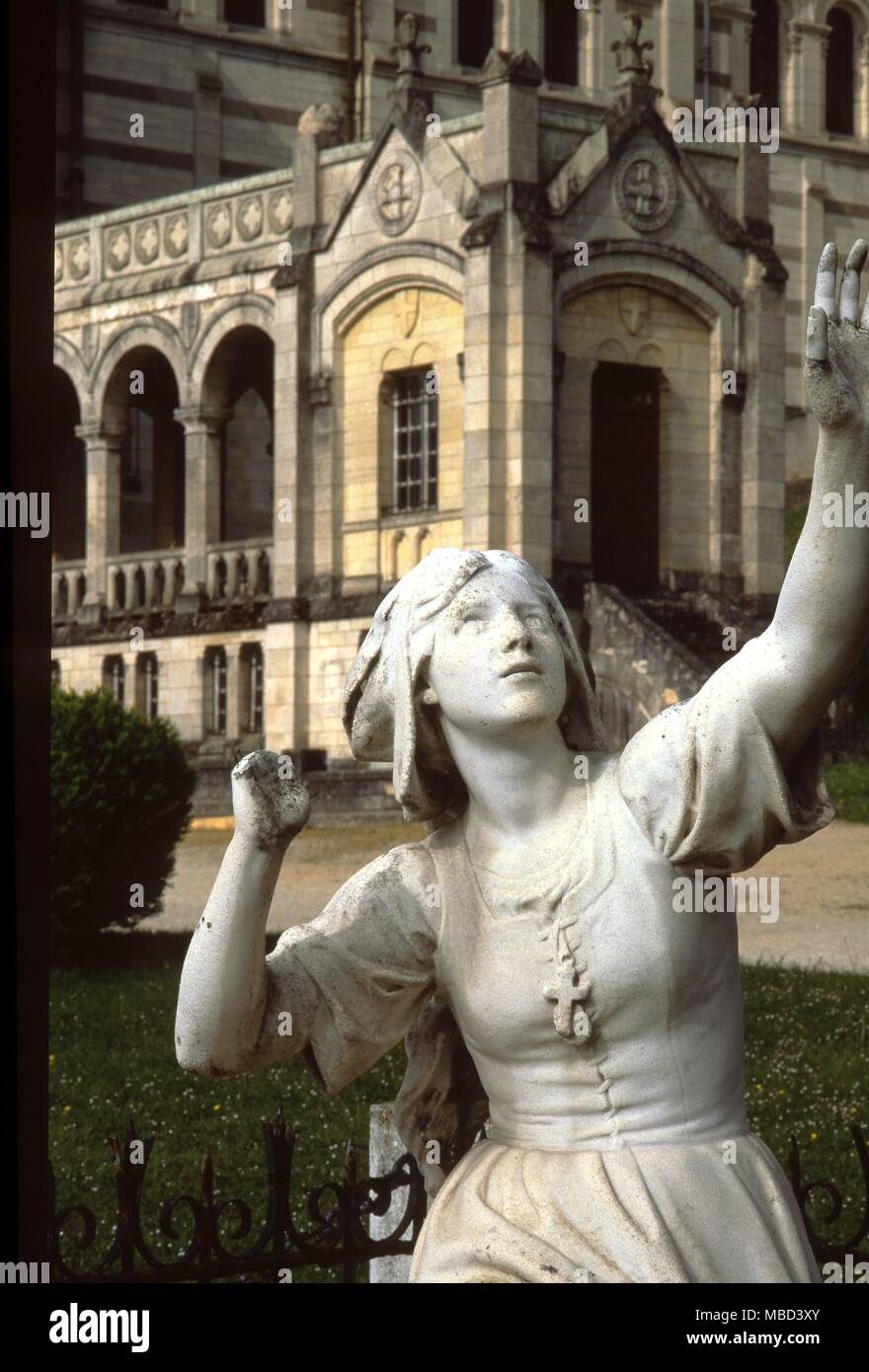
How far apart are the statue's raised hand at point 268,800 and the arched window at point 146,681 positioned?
2620cm

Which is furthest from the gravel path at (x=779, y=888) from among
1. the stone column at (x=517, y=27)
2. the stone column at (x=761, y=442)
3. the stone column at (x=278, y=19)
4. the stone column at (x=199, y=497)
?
the stone column at (x=517, y=27)

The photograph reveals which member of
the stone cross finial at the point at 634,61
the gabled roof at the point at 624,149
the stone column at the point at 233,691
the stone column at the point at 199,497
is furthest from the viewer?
the stone column at the point at 199,497

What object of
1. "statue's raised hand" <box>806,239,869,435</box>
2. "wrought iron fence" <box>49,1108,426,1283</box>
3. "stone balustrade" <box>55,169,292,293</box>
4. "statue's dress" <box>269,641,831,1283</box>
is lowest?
"wrought iron fence" <box>49,1108,426,1283</box>

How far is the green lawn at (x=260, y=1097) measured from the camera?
10.0m

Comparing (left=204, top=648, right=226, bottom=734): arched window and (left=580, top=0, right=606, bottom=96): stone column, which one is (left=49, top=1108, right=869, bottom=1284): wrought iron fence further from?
(left=580, top=0, right=606, bottom=96): stone column

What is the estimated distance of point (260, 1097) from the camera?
1145 cm

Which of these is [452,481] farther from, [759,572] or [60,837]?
[60,837]

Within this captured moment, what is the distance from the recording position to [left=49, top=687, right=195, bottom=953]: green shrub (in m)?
15.0

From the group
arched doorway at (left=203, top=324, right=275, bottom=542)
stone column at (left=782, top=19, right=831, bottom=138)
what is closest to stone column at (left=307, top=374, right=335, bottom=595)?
arched doorway at (left=203, top=324, right=275, bottom=542)

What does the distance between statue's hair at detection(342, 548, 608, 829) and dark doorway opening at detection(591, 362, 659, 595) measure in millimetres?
22771

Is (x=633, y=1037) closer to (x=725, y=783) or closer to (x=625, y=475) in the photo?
(x=725, y=783)

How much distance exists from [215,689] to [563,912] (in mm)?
25351

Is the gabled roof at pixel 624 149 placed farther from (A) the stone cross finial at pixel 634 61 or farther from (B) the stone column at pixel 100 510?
(B) the stone column at pixel 100 510

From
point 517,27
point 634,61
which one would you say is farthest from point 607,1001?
point 517,27
